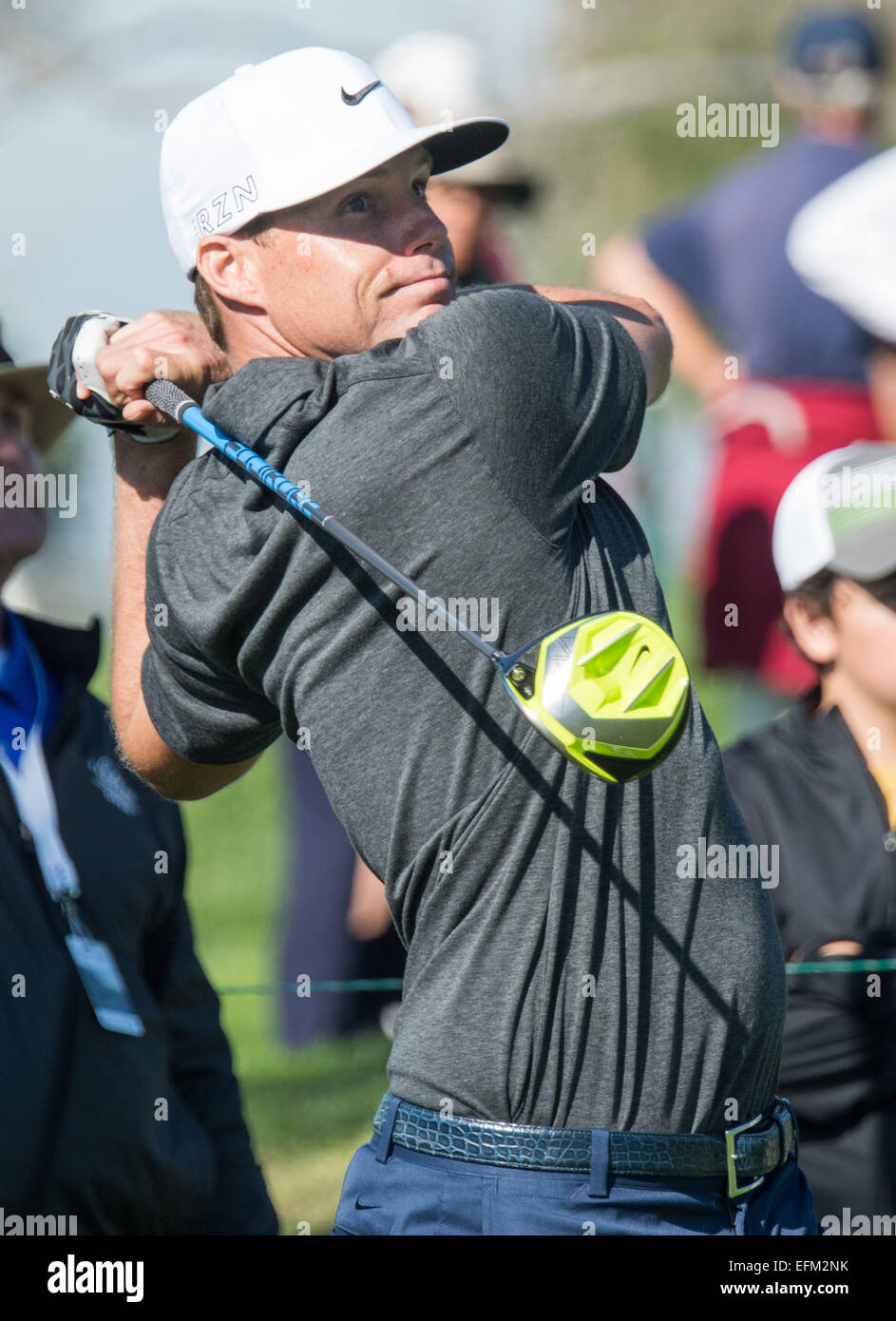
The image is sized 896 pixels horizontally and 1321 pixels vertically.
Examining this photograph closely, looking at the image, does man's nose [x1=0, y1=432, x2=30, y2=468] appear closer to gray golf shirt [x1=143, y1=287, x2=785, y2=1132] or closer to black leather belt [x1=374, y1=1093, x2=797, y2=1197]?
gray golf shirt [x1=143, y1=287, x2=785, y2=1132]

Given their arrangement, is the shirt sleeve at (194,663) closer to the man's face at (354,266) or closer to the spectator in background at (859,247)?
the man's face at (354,266)

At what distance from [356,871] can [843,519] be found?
253 centimetres

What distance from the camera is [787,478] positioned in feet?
18.4

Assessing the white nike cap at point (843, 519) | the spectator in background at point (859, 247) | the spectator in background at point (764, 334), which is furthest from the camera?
the spectator in background at point (764, 334)

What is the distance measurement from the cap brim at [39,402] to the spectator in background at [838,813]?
5.26 ft

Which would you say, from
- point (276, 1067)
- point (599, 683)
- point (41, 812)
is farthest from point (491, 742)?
point (276, 1067)

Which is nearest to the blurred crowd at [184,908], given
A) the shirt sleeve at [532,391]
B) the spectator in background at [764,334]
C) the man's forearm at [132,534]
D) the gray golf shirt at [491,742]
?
the man's forearm at [132,534]

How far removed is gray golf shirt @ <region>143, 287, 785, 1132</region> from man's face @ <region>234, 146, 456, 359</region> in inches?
5.8

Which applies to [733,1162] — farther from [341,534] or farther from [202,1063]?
[202,1063]

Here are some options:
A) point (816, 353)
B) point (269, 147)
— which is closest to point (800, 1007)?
point (269, 147)

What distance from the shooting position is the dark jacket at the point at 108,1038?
2932 millimetres
